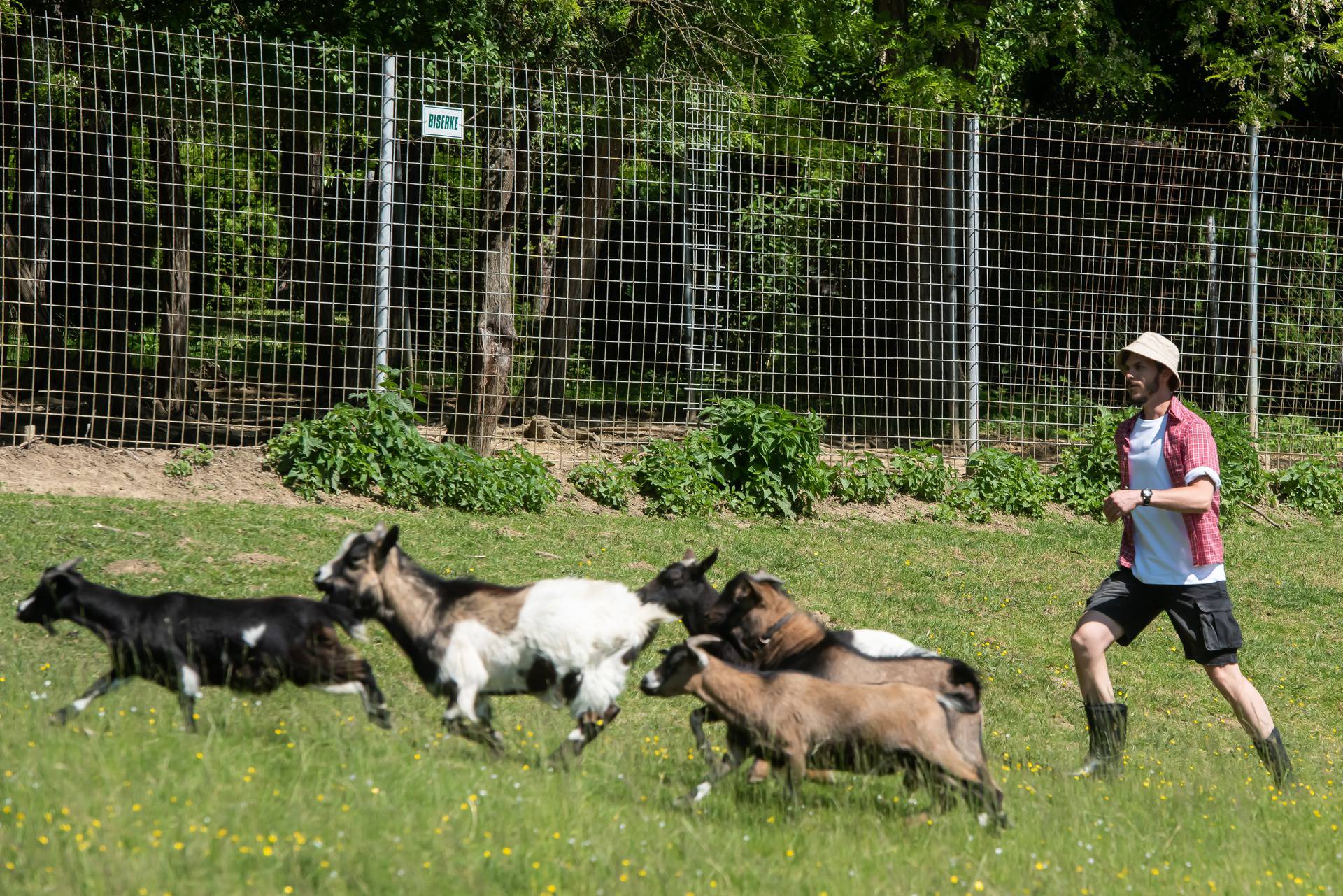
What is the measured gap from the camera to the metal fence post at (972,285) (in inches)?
521

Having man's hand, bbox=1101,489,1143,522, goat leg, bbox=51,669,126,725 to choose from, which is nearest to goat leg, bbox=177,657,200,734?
goat leg, bbox=51,669,126,725

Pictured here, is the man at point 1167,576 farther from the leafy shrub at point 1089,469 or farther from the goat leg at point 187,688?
the leafy shrub at point 1089,469

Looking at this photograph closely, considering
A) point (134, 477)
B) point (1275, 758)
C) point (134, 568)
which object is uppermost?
point (134, 477)

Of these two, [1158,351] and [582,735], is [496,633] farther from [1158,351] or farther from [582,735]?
[1158,351]

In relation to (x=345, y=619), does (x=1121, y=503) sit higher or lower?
higher

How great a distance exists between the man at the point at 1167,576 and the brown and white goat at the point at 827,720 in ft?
5.06

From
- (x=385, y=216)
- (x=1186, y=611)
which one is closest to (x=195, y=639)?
(x=1186, y=611)

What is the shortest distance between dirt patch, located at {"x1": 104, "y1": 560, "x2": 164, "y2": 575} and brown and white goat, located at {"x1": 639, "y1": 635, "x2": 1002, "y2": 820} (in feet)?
14.7

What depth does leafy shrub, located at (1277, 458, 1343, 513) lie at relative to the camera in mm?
14203

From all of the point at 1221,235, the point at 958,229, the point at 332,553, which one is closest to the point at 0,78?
the point at 332,553

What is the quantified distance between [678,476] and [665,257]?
4.28 m

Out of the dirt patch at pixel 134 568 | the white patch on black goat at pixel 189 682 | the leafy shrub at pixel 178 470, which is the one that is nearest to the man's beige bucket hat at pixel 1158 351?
the white patch on black goat at pixel 189 682

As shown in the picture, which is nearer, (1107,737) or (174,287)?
(1107,737)

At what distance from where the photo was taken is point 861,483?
12703 millimetres
